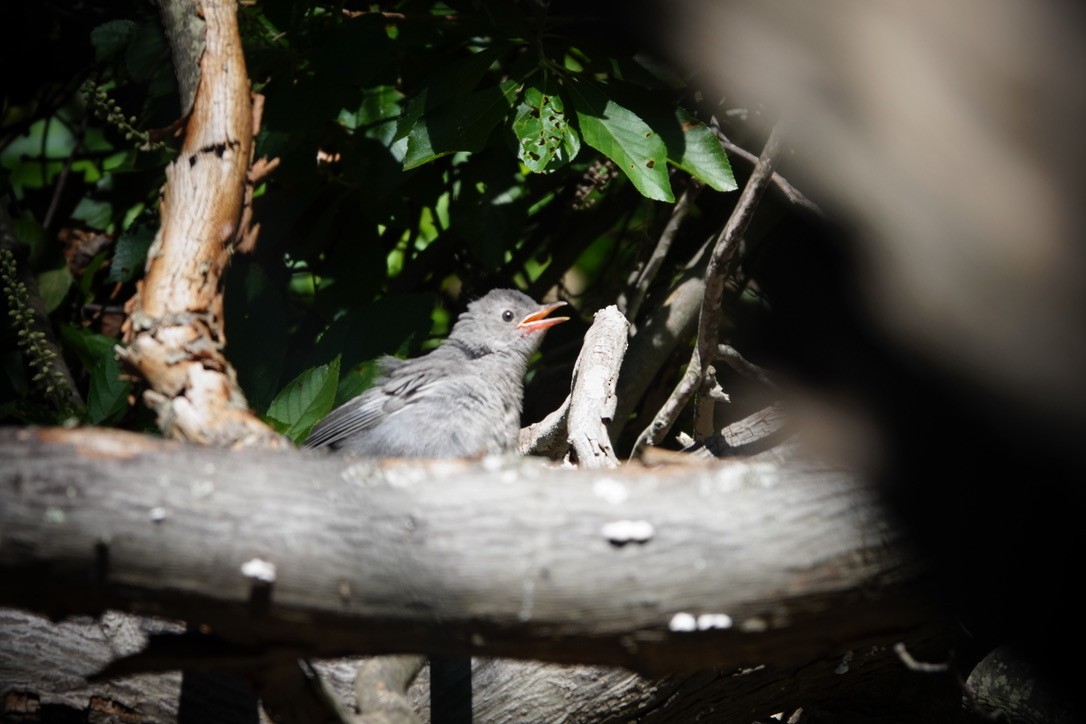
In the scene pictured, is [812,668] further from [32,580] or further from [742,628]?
[32,580]

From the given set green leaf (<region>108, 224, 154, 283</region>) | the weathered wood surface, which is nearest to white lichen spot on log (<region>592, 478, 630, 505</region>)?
the weathered wood surface

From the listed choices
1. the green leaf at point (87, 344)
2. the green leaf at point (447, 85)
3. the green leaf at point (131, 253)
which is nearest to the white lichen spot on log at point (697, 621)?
the green leaf at point (447, 85)

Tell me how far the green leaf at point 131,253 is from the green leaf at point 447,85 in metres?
1.29

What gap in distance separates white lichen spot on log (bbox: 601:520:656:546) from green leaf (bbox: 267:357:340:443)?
1501 millimetres

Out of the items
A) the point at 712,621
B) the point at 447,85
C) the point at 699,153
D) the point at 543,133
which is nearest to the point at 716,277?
the point at 699,153

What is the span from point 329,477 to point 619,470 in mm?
486

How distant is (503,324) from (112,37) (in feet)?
5.72

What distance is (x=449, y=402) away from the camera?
345 cm

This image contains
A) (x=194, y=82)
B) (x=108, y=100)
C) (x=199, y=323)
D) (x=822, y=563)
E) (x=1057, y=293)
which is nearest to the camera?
(x=1057, y=293)

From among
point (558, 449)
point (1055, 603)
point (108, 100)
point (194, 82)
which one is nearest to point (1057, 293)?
point (1055, 603)

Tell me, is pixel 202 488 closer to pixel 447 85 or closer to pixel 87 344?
pixel 447 85

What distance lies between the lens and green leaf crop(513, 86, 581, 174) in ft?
8.95

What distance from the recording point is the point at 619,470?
1.66m

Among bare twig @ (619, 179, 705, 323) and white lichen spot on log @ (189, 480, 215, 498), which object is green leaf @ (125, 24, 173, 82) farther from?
white lichen spot on log @ (189, 480, 215, 498)
